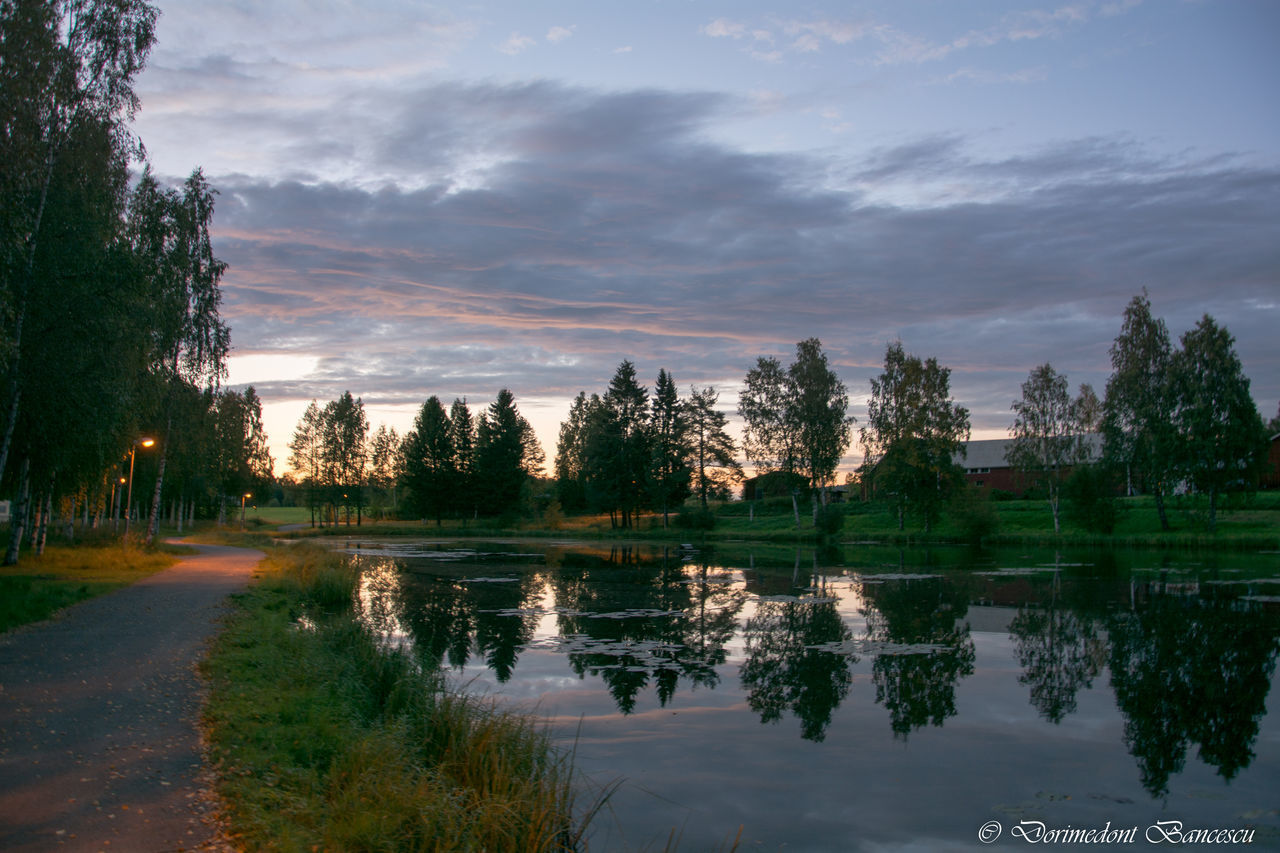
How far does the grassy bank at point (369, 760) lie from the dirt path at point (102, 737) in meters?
0.28

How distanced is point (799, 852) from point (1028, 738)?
417 cm

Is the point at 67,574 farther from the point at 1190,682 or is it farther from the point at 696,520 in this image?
the point at 696,520

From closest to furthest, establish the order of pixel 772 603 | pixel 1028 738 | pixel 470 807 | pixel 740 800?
pixel 470 807 < pixel 740 800 < pixel 1028 738 < pixel 772 603

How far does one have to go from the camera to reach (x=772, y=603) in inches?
792

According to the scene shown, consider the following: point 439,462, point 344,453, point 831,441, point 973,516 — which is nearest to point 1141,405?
point 973,516

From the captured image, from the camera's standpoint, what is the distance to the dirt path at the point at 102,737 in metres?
4.96

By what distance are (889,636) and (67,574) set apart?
1883 centimetres

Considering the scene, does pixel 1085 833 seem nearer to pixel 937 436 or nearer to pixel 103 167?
pixel 103 167

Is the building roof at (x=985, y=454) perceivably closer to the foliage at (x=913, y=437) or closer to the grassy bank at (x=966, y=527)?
the grassy bank at (x=966, y=527)

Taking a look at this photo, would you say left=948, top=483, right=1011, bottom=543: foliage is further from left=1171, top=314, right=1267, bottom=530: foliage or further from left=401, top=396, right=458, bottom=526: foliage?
left=401, top=396, right=458, bottom=526: foliage

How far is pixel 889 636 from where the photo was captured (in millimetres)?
15336

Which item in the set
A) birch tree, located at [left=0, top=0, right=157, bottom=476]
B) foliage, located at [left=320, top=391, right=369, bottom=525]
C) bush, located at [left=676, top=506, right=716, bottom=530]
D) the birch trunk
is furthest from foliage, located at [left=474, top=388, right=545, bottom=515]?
birch tree, located at [left=0, top=0, right=157, bottom=476]

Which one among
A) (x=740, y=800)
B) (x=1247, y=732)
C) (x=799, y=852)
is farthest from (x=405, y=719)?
(x=1247, y=732)

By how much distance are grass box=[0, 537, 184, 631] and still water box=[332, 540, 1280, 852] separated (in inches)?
212
